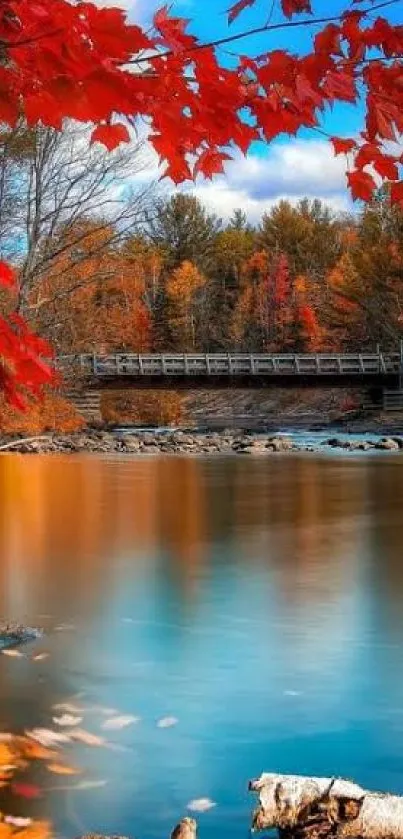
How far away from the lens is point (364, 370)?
53531mm

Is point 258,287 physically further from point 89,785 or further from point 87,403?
point 89,785

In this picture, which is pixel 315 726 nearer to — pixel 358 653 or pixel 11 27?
pixel 358 653

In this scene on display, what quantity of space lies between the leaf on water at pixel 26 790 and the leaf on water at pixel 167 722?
0.86 metres

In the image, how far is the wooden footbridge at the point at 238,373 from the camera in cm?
5016

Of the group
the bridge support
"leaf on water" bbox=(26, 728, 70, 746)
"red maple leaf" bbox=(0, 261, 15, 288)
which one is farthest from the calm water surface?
the bridge support

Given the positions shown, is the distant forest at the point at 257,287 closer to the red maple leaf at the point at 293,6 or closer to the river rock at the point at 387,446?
the river rock at the point at 387,446

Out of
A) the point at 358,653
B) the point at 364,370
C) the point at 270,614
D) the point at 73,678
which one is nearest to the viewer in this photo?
the point at 73,678

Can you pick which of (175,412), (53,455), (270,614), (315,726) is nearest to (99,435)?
(53,455)

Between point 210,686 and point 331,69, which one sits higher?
point 331,69

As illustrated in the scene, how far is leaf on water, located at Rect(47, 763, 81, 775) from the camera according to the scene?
→ 4.30m

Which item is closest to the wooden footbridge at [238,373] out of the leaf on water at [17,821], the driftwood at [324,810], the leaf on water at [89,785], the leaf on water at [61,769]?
the leaf on water at [61,769]

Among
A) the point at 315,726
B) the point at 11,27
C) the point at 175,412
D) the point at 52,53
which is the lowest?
the point at 315,726

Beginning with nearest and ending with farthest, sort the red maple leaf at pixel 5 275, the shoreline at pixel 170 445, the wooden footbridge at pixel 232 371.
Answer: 1. the red maple leaf at pixel 5 275
2. the shoreline at pixel 170 445
3. the wooden footbridge at pixel 232 371

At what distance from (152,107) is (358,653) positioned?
4108 millimetres
